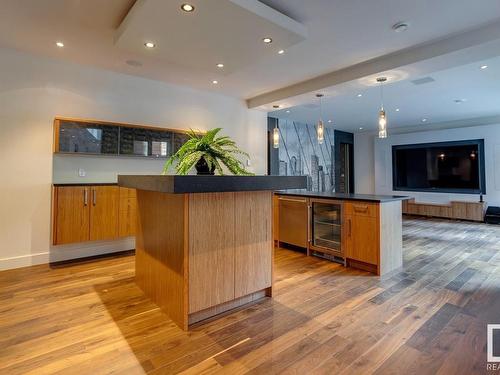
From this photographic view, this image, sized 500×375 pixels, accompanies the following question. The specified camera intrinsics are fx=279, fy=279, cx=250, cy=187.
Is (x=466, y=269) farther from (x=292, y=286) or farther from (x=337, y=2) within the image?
(x=337, y=2)

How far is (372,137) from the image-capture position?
9734 mm

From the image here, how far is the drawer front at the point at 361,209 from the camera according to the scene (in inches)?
129

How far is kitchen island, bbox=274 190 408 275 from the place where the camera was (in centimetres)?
329

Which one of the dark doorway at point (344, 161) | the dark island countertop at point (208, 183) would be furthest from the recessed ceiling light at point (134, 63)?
the dark doorway at point (344, 161)

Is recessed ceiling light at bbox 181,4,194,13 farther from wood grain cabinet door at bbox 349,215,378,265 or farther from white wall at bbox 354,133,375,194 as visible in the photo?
white wall at bbox 354,133,375,194

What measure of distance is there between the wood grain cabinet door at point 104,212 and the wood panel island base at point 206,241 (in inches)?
58.0

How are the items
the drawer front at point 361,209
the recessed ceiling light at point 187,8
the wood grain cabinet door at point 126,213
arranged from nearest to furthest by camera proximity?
the recessed ceiling light at point 187,8 → the drawer front at point 361,209 → the wood grain cabinet door at point 126,213

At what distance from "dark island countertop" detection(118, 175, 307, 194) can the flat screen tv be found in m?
7.59

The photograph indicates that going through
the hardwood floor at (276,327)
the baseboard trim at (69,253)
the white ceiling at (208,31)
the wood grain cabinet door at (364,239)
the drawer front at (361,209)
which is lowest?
the hardwood floor at (276,327)

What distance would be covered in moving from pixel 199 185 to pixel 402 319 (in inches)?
77.8

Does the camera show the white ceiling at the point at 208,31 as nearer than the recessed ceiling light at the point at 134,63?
Yes

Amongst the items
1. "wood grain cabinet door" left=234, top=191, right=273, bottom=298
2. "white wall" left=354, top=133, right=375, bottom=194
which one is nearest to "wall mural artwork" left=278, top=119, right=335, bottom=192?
"white wall" left=354, top=133, right=375, bottom=194

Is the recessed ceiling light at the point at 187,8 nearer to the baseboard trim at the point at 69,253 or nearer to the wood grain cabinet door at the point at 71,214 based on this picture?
the wood grain cabinet door at the point at 71,214

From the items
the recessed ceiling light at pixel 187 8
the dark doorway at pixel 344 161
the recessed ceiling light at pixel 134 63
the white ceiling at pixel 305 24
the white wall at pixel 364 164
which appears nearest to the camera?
the recessed ceiling light at pixel 187 8
